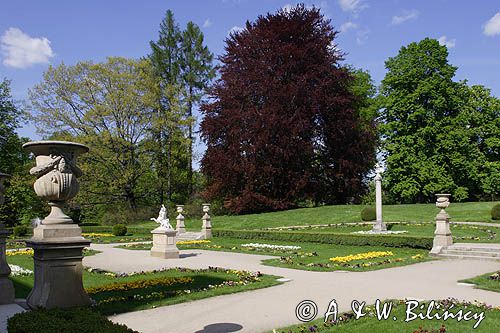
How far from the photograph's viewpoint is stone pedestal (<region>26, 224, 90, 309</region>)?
652 centimetres

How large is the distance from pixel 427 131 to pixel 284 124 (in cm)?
1289

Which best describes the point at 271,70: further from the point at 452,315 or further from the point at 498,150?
the point at 452,315

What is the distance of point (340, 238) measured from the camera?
19.7 metres

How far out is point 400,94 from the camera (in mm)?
40625

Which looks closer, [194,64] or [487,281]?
[487,281]

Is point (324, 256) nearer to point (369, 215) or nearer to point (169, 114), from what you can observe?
point (369, 215)

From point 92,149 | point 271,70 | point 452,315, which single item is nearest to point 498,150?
point 271,70

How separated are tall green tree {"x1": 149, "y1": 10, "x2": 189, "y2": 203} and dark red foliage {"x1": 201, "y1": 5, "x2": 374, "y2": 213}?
504cm

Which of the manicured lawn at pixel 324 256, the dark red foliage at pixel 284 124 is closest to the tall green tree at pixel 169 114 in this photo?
the dark red foliage at pixel 284 124

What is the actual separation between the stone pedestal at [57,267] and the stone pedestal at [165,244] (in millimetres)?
9974

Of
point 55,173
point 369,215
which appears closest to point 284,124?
point 369,215

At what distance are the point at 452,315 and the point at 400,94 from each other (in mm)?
35918

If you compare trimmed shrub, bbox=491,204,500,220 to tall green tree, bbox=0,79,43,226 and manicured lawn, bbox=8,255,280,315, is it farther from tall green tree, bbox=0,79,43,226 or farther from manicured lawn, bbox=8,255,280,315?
tall green tree, bbox=0,79,43,226

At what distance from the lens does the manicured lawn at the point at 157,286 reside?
866 cm
